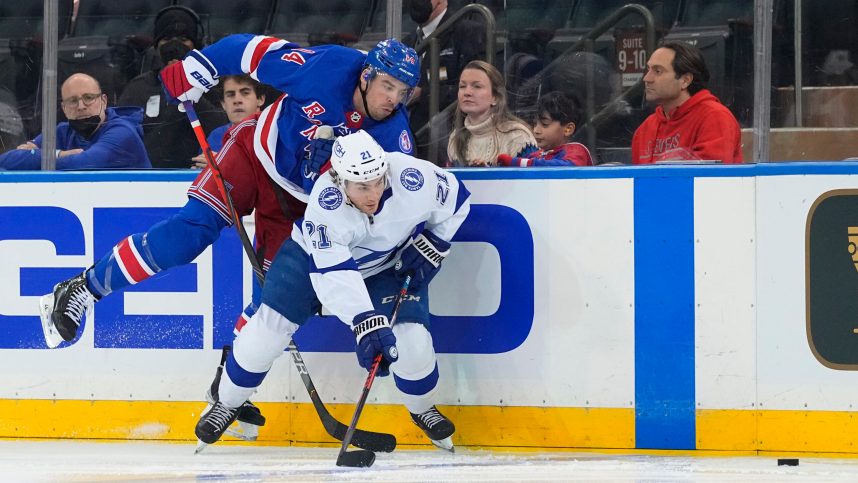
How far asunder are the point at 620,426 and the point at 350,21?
1500 mm

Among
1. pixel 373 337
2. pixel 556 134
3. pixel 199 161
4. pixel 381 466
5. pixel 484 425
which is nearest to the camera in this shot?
pixel 373 337

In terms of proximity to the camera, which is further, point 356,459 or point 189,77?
point 189,77

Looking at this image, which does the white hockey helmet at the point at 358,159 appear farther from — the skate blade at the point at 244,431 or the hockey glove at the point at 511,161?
the skate blade at the point at 244,431

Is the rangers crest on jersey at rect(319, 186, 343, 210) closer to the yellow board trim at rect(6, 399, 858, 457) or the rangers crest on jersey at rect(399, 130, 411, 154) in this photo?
the rangers crest on jersey at rect(399, 130, 411, 154)

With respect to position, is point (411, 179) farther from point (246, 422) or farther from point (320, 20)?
point (246, 422)

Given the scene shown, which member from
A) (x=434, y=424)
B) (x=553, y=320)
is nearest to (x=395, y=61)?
(x=553, y=320)

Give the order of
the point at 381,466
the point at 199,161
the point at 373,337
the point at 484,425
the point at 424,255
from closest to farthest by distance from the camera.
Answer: the point at 373,337, the point at 381,466, the point at 424,255, the point at 484,425, the point at 199,161

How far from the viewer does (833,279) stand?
357 centimetres

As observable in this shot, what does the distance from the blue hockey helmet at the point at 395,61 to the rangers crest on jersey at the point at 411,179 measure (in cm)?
26

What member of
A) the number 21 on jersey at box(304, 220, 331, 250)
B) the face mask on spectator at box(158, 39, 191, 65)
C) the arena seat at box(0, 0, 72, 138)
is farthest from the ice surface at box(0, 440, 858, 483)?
the face mask on spectator at box(158, 39, 191, 65)

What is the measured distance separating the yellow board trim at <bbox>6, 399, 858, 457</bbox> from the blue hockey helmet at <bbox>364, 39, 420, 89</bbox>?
105 centimetres

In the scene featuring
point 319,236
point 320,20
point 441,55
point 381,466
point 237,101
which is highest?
point 320,20

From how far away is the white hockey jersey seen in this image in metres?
3.43

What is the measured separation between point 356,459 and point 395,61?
45.2 inches
